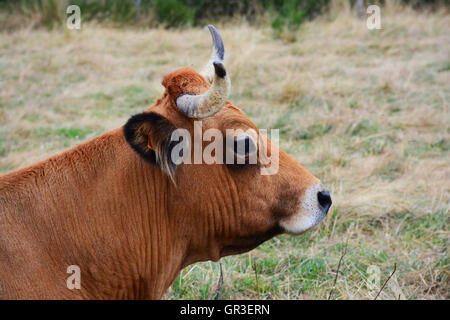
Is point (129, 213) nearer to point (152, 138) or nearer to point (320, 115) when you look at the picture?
point (152, 138)

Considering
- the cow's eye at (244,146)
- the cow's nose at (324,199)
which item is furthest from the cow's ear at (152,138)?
the cow's nose at (324,199)

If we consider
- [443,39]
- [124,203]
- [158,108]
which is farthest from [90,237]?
[443,39]

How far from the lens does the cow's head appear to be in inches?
98.5

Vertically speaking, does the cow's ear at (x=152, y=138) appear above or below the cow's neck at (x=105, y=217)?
above

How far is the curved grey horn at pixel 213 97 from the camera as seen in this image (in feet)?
7.75

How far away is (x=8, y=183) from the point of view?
99.2 inches

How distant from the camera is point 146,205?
2578 mm

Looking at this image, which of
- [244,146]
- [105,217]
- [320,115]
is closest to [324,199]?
[244,146]

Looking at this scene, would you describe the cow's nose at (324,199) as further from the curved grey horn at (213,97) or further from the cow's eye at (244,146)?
the curved grey horn at (213,97)

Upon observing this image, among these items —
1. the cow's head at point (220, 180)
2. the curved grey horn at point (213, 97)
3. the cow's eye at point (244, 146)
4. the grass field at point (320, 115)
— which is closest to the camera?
the curved grey horn at point (213, 97)

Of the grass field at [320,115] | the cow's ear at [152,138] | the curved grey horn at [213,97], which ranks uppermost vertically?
the curved grey horn at [213,97]

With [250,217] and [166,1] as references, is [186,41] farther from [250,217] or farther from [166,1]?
[250,217]
